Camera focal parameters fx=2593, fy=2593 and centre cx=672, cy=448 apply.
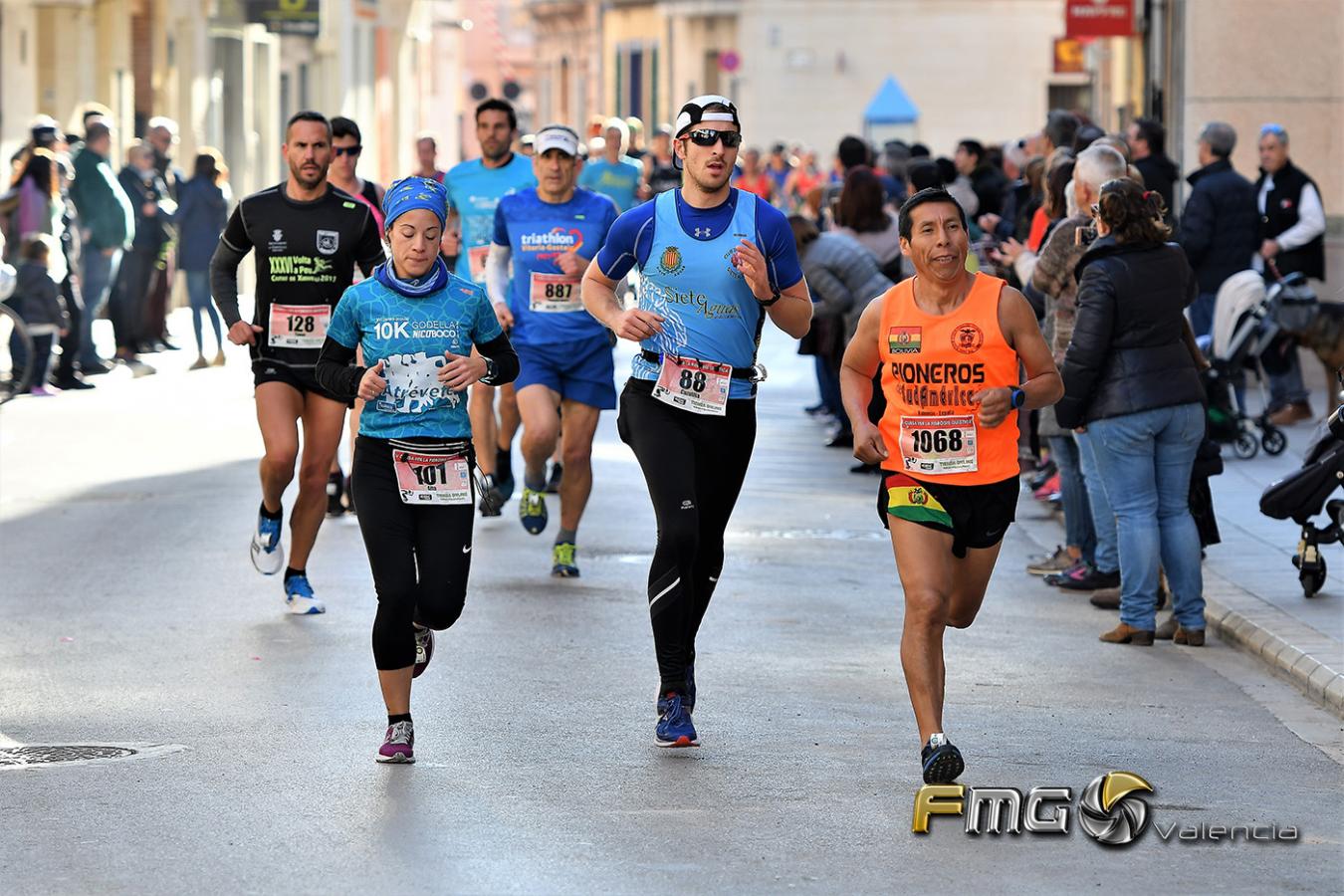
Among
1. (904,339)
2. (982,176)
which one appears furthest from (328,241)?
(982,176)

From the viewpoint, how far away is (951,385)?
7.38m

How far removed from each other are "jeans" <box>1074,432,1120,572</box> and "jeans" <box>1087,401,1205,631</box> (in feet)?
0.45

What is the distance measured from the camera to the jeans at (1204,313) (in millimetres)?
18781

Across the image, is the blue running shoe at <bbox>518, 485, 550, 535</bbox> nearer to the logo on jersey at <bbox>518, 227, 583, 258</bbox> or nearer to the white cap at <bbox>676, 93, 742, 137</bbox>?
the logo on jersey at <bbox>518, 227, 583, 258</bbox>

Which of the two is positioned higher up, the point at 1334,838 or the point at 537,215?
the point at 537,215

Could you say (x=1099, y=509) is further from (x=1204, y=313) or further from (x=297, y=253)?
(x=1204, y=313)

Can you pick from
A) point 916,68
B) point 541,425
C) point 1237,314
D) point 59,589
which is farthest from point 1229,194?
point 916,68

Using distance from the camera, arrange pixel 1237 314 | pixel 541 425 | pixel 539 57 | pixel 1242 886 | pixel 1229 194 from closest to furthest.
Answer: pixel 1242 886, pixel 541 425, pixel 1237 314, pixel 1229 194, pixel 539 57

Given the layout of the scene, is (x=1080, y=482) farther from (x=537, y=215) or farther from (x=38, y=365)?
(x=38, y=365)

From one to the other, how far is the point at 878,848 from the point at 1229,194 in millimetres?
12501

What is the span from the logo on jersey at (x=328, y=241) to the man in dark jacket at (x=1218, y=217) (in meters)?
9.17

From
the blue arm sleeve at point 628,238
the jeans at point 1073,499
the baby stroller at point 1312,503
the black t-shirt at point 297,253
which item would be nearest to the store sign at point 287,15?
the jeans at point 1073,499

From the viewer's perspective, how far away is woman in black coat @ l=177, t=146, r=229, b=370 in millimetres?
23453

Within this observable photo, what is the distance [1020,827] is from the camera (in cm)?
691
